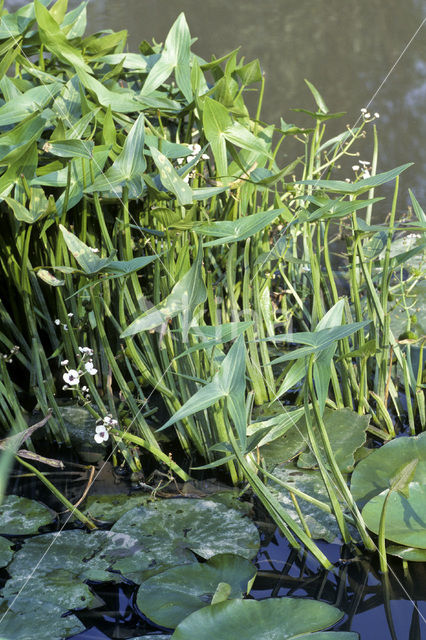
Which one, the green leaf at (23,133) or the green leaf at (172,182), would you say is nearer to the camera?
the green leaf at (172,182)

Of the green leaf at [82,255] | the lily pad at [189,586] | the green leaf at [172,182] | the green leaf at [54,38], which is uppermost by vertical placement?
the green leaf at [54,38]

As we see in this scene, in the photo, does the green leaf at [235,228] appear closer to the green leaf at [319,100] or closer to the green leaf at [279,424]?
the green leaf at [279,424]

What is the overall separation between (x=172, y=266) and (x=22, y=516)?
42cm

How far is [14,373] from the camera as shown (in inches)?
51.6

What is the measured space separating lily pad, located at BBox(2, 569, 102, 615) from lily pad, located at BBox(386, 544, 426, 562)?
375 millimetres

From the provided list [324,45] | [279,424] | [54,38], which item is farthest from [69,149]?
[324,45]

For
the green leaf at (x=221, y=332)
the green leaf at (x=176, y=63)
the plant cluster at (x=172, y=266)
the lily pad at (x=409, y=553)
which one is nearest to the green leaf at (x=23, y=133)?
the plant cluster at (x=172, y=266)

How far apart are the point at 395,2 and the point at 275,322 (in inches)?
81.7

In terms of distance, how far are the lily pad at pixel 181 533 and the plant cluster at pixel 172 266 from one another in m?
0.07

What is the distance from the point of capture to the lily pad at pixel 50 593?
2.69 ft

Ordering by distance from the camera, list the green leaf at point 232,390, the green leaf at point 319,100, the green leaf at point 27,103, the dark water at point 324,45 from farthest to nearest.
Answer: the dark water at point 324,45 → the green leaf at point 319,100 → the green leaf at point 27,103 → the green leaf at point 232,390

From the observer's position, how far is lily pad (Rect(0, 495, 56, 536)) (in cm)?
97

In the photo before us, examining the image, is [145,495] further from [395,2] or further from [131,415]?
[395,2]

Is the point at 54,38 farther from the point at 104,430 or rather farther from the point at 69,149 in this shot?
the point at 104,430
